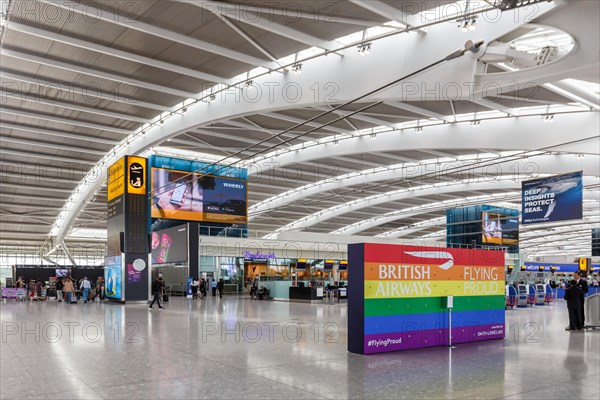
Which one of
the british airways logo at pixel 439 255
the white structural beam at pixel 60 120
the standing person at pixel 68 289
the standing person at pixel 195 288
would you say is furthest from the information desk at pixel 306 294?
the british airways logo at pixel 439 255

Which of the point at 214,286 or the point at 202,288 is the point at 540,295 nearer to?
the point at 202,288

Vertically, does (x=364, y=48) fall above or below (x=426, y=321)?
above

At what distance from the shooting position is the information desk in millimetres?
29312

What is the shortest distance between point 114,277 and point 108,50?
12.9m

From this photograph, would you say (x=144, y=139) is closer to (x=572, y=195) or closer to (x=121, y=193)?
(x=121, y=193)

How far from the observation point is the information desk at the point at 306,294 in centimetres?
2931

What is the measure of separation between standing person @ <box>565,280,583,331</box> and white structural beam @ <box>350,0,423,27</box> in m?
8.04

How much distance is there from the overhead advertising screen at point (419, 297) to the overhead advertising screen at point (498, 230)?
109 feet

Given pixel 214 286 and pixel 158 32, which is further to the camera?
pixel 214 286

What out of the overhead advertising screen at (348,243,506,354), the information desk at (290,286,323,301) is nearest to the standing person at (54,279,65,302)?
→ the information desk at (290,286,323,301)

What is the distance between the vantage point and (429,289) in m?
10.7

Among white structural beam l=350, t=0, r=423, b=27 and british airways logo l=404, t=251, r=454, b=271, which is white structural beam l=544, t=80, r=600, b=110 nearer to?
white structural beam l=350, t=0, r=423, b=27

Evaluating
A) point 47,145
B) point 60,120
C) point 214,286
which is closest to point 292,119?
point 60,120

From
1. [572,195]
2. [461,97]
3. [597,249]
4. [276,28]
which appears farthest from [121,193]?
[597,249]
